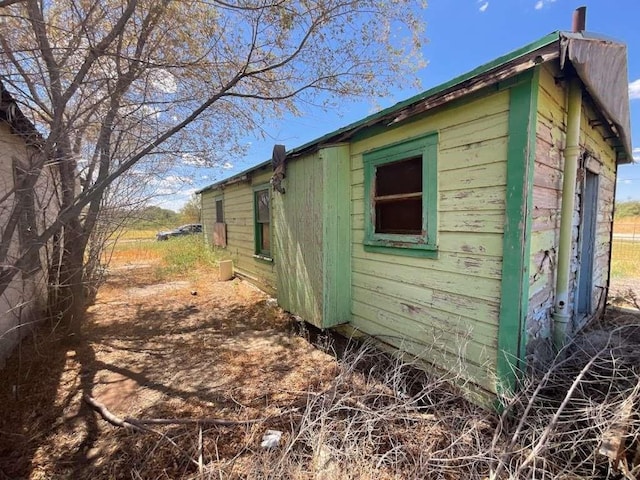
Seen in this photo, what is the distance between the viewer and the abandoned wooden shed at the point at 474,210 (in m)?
2.14

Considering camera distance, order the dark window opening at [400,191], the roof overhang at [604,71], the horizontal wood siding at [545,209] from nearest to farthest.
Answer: the roof overhang at [604,71] < the horizontal wood siding at [545,209] < the dark window opening at [400,191]

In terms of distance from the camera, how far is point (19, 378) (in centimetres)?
292

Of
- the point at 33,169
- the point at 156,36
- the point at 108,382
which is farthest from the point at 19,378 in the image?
the point at 156,36

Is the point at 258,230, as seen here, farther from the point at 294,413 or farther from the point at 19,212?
the point at 294,413

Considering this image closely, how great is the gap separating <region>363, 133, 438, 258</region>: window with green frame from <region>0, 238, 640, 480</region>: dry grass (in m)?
1.19

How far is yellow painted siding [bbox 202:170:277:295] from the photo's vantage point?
→ 6.29m

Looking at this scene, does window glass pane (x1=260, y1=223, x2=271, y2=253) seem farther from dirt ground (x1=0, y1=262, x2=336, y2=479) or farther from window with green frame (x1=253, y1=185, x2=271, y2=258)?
dirt ground (x1=0, y1=262, x2=336, y2=479)

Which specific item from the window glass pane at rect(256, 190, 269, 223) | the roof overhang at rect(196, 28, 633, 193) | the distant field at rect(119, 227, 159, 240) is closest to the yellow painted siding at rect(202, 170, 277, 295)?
the window glass pane at rect(256, 190, 269, 223)

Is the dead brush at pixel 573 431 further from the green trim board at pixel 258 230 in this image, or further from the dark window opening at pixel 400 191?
the green trim board at pixel 258 230

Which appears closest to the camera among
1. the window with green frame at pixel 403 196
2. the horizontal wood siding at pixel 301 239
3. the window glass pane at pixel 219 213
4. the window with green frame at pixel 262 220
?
the window with green frame at pixel 403 196

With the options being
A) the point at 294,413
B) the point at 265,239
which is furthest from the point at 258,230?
the point at 294,413

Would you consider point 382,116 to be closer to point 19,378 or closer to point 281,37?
point 281,37

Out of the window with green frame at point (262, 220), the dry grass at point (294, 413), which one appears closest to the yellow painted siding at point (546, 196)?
the dry grass at point (294, 413)

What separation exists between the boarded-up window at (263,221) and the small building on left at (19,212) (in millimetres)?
3382
